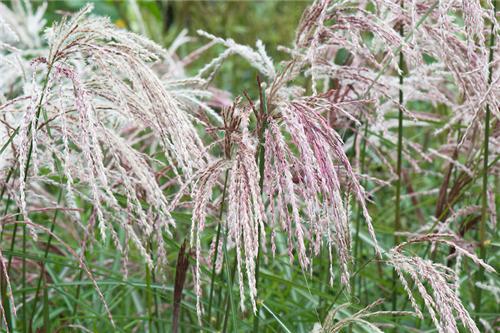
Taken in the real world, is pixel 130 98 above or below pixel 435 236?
above

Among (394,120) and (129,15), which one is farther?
(129,15)

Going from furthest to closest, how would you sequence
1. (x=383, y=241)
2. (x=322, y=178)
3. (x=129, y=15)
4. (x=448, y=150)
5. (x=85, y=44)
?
(x=129, y=15) < (x=383, y=241) < (x=448, y=150) < (x=85, y=44) < (x=322, y=178)

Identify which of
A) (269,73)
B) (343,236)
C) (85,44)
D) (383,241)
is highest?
(85,44)

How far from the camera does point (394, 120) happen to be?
7.49ft

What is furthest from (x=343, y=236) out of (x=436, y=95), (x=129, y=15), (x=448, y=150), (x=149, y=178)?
(x=129, y=15)

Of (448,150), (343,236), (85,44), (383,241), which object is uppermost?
(85,44)

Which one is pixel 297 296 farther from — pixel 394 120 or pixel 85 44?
pixel 85 44

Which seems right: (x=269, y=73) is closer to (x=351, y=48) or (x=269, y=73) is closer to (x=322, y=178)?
(x=351, y=48)

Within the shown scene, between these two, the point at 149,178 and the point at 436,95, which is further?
the point at 436,95

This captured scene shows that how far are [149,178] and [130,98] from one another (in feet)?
0.42

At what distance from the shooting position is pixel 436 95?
1.96 meters

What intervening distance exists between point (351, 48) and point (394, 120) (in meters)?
0.77

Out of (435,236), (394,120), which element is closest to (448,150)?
(394,120)

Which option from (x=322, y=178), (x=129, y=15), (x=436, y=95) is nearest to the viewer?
(x=322, y=178)
